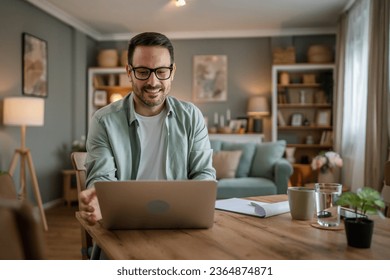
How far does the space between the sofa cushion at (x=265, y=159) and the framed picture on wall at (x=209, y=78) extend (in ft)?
5.73

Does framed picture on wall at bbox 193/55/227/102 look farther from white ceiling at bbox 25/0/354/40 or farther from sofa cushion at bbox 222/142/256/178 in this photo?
sofa cushion at bbox 222/142/256/178

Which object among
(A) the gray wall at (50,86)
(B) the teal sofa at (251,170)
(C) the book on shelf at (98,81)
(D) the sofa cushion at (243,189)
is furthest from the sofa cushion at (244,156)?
(C) the book on shelf at (98,81)

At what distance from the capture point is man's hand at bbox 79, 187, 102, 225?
3.06ft

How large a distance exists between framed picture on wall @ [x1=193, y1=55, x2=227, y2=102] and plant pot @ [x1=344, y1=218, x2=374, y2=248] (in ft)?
15.1

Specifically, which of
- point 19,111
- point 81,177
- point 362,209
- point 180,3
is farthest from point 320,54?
point 362,209

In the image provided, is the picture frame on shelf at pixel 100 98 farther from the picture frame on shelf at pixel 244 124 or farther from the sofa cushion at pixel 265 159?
the sofa cushion at pixel 265 159

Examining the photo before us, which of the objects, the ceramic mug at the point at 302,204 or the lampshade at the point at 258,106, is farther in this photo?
the lampshade at the point at 258,106

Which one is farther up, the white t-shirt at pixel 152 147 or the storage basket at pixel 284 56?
the storage basket at pixel 284 56

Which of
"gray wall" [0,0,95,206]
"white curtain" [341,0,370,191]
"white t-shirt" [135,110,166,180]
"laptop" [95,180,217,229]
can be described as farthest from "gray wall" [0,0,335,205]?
"laptop" [95,180,217,229]

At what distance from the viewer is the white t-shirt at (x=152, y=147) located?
1.29 metres

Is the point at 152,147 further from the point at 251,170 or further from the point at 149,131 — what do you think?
the point at 251,170

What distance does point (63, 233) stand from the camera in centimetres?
297

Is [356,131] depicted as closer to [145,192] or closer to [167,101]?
[167,101]

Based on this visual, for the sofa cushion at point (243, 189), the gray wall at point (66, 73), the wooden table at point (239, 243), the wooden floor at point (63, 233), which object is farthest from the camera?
the gray wall at point (66, 73)
